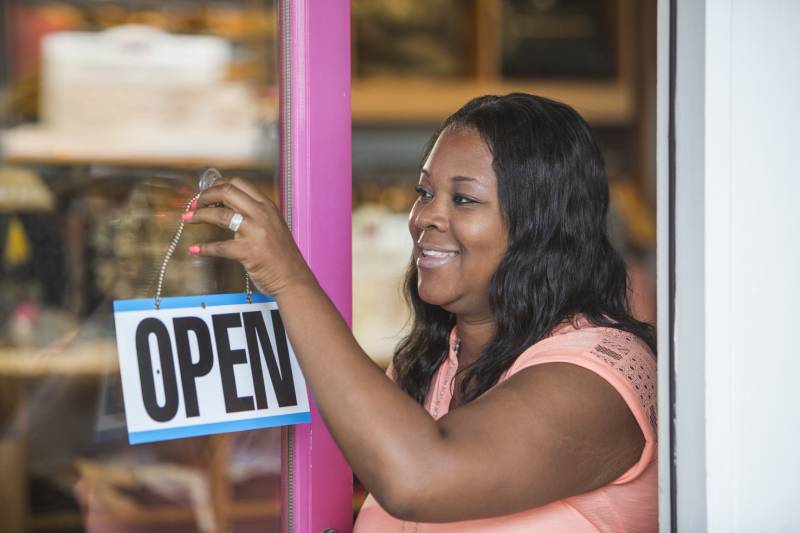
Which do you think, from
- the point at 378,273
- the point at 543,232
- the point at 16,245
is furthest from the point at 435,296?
the point at 378,273

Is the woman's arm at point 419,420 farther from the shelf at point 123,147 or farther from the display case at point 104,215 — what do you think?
the shelf at point 123,147

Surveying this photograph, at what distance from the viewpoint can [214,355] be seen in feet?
3.43

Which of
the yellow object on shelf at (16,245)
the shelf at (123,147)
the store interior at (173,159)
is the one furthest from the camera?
the shelf at (123,147)

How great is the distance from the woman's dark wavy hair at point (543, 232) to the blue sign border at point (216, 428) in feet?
0.80

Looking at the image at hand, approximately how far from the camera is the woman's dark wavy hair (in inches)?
45.8

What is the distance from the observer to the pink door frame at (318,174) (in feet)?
3.74

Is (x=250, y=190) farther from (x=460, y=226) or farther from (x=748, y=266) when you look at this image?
(x=748, y=266)

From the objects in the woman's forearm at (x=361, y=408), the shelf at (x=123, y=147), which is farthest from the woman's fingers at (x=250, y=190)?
the shelf at (x=123, y=147)

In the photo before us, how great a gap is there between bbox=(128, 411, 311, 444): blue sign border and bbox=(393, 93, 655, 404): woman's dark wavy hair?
245 millimetres

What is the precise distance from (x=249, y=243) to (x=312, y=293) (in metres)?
0.08

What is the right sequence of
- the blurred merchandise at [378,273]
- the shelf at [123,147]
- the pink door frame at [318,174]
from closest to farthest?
the pink door frame at [318,174]
the shelf at [123,147]
the blurred merchandise at [378,273]

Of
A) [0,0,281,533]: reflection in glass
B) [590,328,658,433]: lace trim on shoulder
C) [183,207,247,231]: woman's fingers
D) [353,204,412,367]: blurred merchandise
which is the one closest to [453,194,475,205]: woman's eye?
[590,328,658,433]: lace trim on shoulder

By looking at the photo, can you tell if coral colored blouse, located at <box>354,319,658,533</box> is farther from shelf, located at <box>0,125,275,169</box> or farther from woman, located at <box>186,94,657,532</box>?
shelf, located at <box>0,125,275,169</box>

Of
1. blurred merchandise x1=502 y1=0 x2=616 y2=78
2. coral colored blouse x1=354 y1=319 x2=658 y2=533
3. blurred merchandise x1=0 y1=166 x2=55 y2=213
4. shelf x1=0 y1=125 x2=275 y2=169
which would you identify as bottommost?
coral colored blouse x1=354 y1=319 x2=658 y2=533
